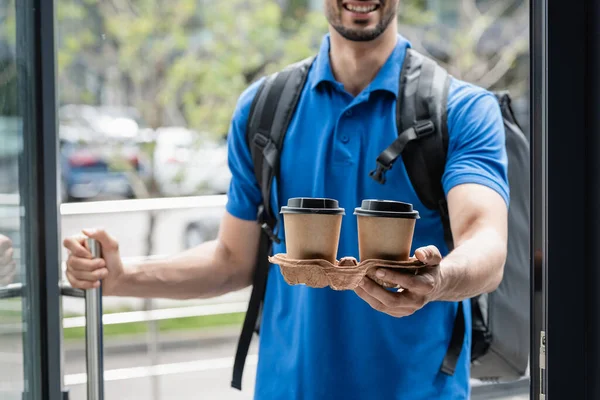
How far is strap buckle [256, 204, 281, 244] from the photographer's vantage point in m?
2.05

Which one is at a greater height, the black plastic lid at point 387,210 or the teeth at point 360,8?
the teeth at point 360,8

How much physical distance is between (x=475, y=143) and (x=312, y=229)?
0.80 m

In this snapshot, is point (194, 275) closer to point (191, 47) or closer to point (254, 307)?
point (254, 307)

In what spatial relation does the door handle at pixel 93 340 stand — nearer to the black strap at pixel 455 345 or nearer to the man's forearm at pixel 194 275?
the man's forearm at pixel 194 275

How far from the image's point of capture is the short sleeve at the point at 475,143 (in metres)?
1.90

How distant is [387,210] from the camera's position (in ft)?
4.20

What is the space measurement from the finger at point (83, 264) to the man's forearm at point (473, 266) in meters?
0.83

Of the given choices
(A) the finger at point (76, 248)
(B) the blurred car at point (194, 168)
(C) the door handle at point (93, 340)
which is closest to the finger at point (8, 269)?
(C) the door handle at point (93, 340)

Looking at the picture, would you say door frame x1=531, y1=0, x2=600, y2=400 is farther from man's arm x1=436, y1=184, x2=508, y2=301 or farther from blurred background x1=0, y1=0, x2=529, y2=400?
blurred background x1=0, y1=0, x2=529, y2=400

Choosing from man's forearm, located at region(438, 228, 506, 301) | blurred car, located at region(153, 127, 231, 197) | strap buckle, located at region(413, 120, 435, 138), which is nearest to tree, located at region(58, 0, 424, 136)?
blurred car, located at region(153, 127, 231, 197)

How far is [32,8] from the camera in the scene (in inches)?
58.6

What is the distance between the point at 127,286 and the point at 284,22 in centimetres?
685

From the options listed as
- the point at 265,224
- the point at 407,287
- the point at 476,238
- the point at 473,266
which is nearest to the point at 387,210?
the point at 407,287

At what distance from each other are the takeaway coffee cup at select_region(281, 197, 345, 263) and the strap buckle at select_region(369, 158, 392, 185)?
0.61m
